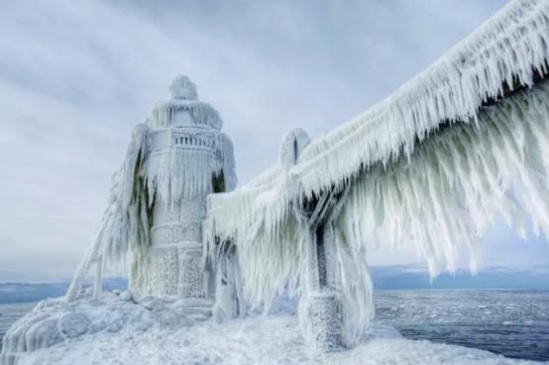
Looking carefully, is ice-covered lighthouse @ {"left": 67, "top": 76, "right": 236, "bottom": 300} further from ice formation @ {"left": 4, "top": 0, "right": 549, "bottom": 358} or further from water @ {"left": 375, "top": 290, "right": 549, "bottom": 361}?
water @ {"left": 375, "top": 290, "right": 549, "bottom": 361}

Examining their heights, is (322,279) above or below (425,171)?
below

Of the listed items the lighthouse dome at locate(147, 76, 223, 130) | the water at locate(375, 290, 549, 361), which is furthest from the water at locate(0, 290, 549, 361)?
the lighthouse dome at locate(147, 76, 223, 130)

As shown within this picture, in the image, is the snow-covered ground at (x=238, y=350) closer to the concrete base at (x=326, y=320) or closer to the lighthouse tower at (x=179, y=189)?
the concrete base at (x=326, y=320)

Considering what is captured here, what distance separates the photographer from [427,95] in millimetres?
4684

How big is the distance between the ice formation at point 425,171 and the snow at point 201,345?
0.75 m

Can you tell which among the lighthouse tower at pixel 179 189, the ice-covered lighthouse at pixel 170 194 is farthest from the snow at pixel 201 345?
the ice-covered lighthouse at pixel 170 194

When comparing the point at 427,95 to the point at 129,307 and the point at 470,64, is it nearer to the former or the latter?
the point at 470,64

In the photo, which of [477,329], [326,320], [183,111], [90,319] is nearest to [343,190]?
[326,320]

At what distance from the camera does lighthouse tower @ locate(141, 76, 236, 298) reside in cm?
1362

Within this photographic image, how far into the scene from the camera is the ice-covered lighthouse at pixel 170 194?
1343cm

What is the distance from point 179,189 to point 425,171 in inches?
384

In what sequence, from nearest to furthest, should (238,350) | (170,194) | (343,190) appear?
(343,190)
(238,350)
(170,194)

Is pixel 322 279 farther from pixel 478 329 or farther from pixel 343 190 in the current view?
pixel 478 329

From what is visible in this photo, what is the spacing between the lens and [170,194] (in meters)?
13.8
